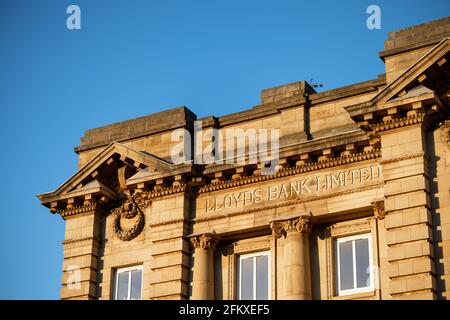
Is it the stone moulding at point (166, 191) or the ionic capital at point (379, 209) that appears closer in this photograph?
the ionic capital at point (379, 209)

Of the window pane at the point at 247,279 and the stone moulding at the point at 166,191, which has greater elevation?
the stone moulding at the point at 166,191

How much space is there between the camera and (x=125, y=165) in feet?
141

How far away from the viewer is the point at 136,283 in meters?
41.8

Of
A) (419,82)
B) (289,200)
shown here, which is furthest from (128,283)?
(419,82)

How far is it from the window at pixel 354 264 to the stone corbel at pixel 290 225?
116cm

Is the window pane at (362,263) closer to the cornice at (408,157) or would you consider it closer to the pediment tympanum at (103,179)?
the cornice at (408,157)

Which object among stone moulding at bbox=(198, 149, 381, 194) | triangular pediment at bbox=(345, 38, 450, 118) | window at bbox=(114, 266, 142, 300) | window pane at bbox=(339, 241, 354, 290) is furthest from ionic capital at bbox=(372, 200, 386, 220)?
window at bbox=(114, 266, 142, 300)

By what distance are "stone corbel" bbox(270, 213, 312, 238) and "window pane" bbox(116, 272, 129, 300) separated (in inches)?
238

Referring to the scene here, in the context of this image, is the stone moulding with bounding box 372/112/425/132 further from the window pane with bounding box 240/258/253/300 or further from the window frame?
the window pane with bounding box 240/258/253/300

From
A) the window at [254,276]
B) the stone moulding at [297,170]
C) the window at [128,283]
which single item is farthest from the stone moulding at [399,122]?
the window at [128,283]

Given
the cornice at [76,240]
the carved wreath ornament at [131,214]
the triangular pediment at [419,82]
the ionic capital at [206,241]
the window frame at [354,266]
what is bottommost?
the window frame at [354,266]

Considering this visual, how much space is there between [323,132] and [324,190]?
2251 millimetres

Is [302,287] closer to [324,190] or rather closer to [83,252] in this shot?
[324,190]

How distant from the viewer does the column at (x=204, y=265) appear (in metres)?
39.9
